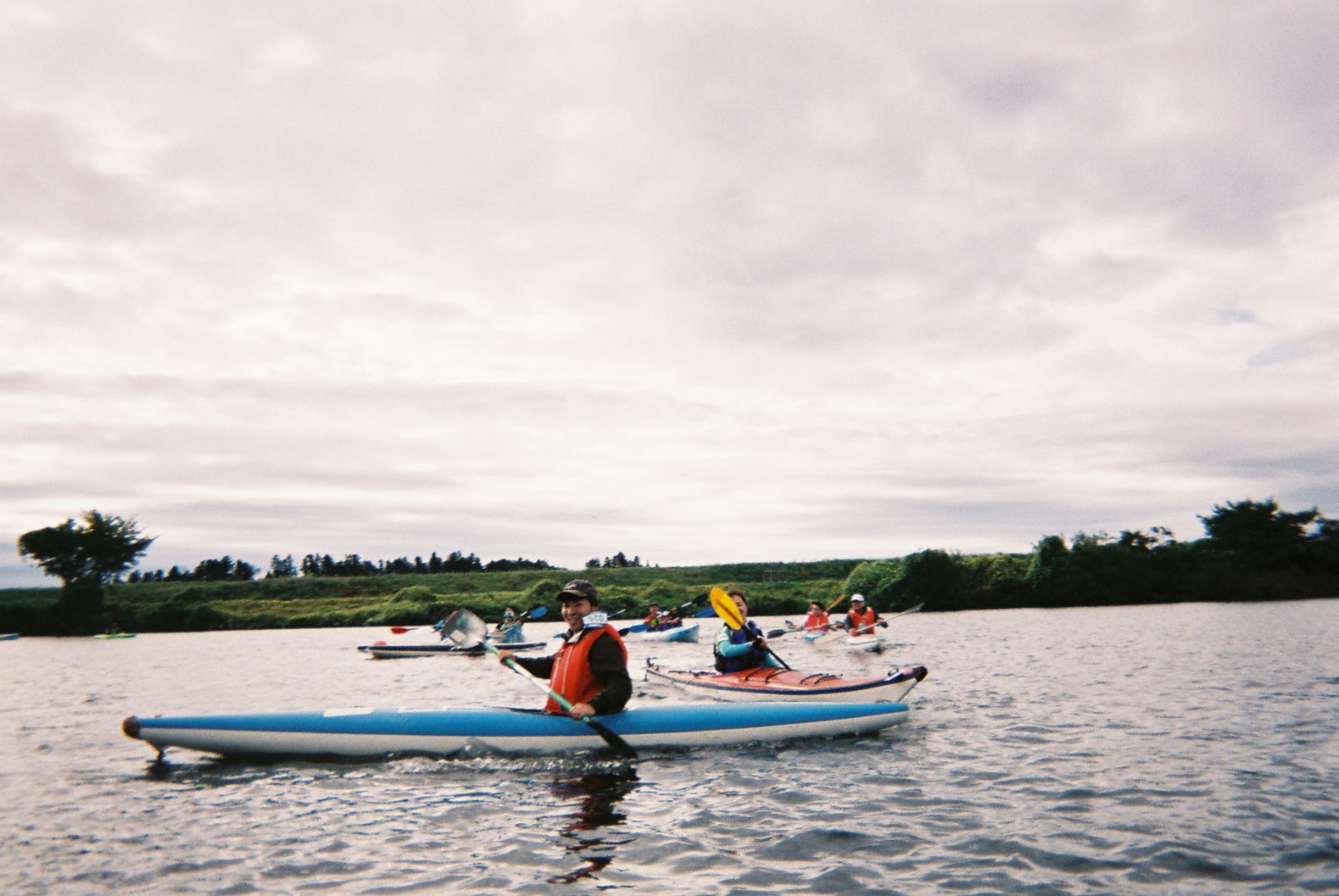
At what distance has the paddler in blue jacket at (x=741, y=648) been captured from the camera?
40.5 feet

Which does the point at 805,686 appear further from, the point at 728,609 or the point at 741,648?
the point at 728,609

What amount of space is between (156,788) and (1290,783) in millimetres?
10074

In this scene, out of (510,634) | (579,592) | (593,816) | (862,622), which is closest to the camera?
(593,816)

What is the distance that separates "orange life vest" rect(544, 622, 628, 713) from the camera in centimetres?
862

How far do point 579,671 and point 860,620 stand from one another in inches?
618

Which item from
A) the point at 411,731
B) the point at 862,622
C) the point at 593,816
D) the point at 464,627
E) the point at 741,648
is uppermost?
the point at 464,627

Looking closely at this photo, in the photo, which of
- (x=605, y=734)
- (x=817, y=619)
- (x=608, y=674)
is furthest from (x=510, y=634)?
(x=608, y=674)

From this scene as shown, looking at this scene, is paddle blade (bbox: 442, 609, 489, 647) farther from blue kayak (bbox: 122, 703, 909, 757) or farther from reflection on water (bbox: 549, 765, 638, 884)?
reflection on water (bbox: 549, 765, 638, 884)

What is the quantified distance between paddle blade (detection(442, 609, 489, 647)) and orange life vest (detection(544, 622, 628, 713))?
606 centimetres

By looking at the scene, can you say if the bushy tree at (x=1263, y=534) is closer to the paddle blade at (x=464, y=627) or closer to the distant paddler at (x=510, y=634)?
the distant paddler at (x=510, y=634)

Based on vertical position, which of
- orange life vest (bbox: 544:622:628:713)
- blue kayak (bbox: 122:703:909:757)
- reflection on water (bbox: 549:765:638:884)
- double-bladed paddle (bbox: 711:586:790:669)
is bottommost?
reflection on water (bbox: 549:765:638:884)

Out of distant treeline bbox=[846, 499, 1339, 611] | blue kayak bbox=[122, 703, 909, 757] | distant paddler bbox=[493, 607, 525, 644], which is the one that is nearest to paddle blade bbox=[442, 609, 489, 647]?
blue kayak bbox=[122, 703, 909, 757]

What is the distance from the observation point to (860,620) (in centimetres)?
2305

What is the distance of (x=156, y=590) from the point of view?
6931cm
